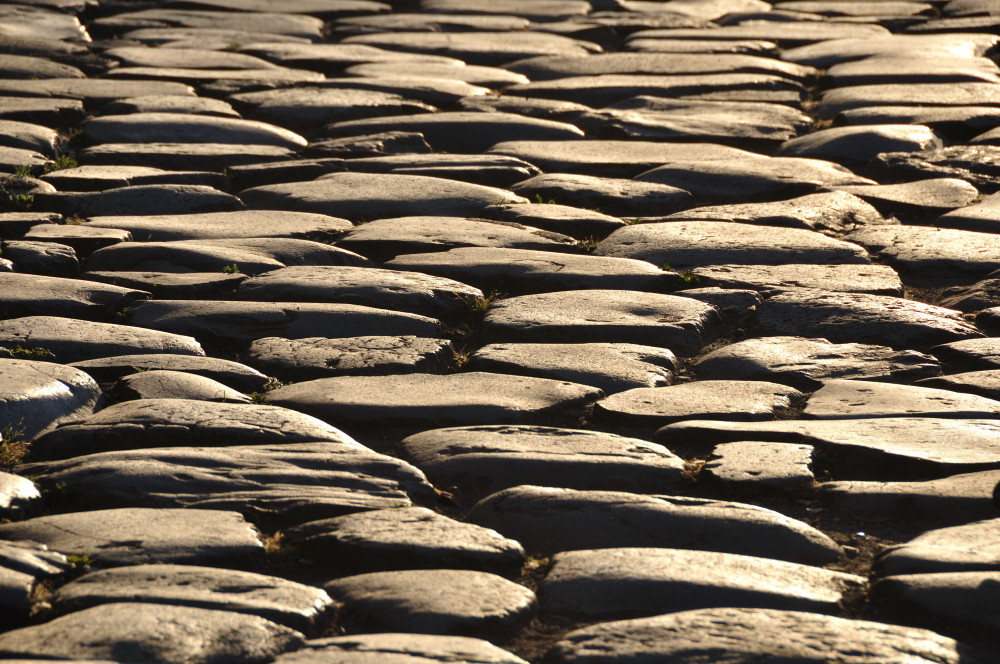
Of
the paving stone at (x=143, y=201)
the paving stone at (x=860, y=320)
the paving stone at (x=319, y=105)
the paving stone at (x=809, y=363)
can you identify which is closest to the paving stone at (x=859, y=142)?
the paving stone at (x=860, y=320)

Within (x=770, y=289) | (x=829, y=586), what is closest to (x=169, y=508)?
(x=829, y=586)

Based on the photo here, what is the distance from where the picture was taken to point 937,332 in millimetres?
2682

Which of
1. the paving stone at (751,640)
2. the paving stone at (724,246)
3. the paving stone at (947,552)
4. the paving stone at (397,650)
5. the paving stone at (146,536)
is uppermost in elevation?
the paving stone at (724,246)

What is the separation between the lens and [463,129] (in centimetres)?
430

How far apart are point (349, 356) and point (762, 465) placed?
2.98ft

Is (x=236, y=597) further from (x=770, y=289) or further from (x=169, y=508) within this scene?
(x=770, y=289)

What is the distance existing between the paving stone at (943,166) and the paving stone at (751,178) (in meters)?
0.12

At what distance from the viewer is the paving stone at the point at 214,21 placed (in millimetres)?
6039

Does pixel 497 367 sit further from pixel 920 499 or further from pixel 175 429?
pixel 920 499

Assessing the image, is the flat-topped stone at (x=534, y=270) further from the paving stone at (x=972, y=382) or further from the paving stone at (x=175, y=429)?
the paving stone at (x=175, y=429)

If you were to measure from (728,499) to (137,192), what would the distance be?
7.22 ft

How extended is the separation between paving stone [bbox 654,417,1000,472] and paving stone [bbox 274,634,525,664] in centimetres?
77

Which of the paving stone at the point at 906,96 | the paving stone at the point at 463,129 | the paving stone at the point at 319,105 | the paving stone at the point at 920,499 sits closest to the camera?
the paving stone at the point at 920,499

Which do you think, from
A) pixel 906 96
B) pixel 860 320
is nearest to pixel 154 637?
pixel 860 320
